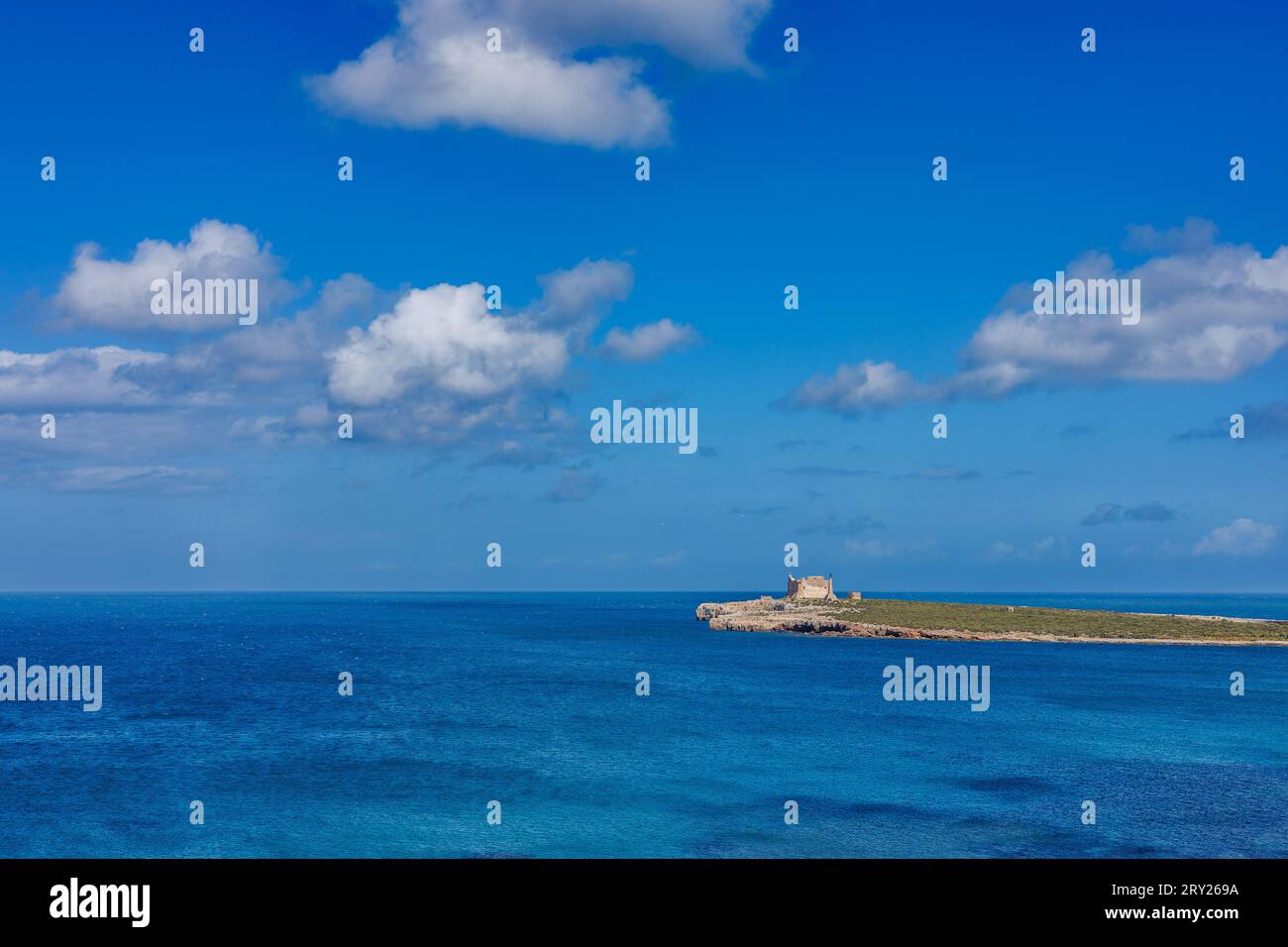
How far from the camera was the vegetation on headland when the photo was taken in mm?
123250

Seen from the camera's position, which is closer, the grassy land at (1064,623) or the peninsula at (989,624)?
the peninsula at (989,624)

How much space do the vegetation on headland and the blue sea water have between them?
102 feet

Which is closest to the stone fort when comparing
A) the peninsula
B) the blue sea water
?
the peninsula

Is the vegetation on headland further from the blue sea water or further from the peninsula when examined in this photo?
the blue sea water

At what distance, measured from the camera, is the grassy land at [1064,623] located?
125438 mm

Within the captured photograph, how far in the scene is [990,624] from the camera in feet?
435

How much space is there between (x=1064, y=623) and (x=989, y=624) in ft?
47.2

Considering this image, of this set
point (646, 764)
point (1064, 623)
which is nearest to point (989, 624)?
point (1064, 623)

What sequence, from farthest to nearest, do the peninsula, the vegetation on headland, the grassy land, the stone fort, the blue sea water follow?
the stone fort → the grassy land → the vegetation on headland → the peninsula → the blue sea water

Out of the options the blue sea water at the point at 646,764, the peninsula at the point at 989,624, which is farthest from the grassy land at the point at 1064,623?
the blue sea water at the point at 646,764

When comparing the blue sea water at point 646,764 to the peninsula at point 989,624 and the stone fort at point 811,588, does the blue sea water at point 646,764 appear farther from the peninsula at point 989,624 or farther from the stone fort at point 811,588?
the stone fort at point 811,588

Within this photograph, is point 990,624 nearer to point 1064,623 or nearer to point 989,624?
point 989,624
